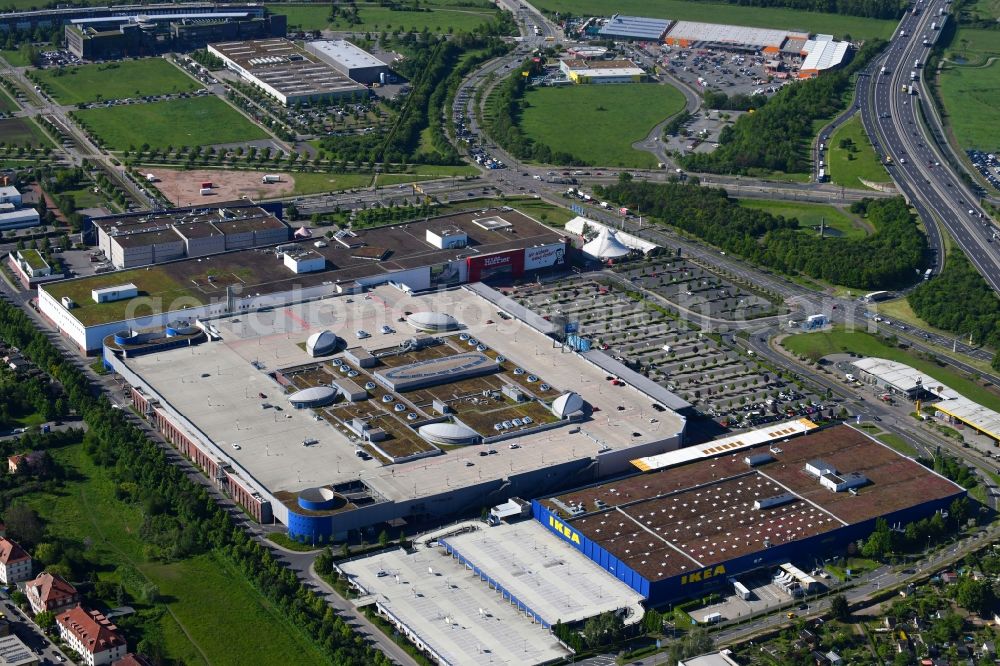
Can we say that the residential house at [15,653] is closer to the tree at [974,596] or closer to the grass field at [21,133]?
the tree at [974,596]

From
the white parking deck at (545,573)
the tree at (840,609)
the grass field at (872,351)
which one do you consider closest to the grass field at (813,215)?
the grass field at (872,351)

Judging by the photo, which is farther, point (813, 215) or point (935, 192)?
point (935, 192)

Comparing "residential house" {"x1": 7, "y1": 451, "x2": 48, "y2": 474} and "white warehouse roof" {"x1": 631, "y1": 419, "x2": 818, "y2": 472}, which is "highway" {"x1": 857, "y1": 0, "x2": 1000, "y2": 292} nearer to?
"white warehouse roof" {"x1": 631, "y1": 419, "x2": 818, "y2": 472}

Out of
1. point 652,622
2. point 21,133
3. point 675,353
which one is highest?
point 675,353

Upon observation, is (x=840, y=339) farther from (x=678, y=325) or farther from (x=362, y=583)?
(x=362, y=583)

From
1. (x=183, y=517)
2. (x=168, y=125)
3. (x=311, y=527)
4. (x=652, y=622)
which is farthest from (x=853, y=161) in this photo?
(x=183, y=517)

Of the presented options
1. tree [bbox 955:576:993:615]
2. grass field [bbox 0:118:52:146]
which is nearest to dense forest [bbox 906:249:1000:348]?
tree [bbox 955:576:993:615]

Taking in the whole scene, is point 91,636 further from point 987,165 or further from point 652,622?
point 987,165
